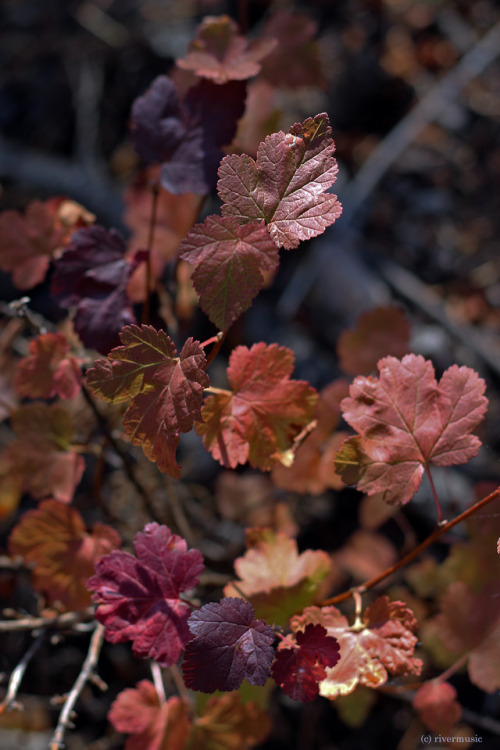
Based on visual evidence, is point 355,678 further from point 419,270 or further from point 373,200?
point 373,200

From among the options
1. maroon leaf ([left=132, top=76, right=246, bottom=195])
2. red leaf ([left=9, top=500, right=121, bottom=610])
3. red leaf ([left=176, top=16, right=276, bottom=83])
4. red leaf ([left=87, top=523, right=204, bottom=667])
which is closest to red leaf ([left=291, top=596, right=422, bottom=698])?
red leaf ([left=87, top=523, right=204, bottom=667])

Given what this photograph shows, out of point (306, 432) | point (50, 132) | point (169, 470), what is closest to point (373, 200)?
point (50, 132)

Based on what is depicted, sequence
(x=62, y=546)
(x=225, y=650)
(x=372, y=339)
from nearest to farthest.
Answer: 1. (x=225, y=650)
2. (x=62, y=546)
3. (x=372, y=339)

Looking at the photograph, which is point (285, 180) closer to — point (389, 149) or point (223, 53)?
point (223, 53)

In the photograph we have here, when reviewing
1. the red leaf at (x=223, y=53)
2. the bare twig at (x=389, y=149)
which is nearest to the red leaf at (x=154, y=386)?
the red leaf at (x=223, y=53)

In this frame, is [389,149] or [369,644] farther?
[389,149]

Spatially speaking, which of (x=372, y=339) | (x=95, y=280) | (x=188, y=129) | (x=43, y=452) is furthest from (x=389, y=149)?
(x=43, y=452)

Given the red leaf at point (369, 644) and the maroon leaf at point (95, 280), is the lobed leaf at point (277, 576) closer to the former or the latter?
the red leaf at point (369, 644)

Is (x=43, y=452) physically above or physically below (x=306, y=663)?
below
